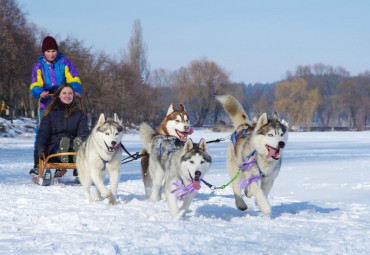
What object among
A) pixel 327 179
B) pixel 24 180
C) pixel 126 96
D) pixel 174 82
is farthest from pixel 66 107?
pixel 174 82

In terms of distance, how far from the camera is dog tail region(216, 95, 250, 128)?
207 inches

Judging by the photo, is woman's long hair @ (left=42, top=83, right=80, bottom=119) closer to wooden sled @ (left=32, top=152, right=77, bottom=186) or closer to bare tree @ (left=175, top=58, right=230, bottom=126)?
wooden sled @ (left=32, top=152, right=77, bottom=186)

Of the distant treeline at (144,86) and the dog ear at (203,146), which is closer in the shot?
the dog ear at (203,146)

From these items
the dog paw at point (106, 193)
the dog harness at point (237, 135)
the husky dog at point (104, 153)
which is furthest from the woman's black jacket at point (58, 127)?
the dog harness at point (237, 135)

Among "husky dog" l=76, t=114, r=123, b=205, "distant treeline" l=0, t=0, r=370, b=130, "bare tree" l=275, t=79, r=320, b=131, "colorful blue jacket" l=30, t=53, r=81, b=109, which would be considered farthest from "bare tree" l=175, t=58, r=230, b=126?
"husky dog" l=76, t=114, r=123, b=205

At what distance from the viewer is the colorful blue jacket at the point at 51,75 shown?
7.07 m

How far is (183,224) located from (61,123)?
364 centimetres

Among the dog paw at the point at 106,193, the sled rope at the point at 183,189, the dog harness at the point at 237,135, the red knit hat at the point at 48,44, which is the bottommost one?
the dog paw at the point at 106,193

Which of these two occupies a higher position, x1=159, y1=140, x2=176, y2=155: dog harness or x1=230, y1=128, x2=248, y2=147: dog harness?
x1=230, y1=128, x2=248, y2=147: dog harness

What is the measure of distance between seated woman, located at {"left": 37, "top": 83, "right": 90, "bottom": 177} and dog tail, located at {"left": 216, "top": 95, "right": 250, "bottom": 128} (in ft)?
7.79

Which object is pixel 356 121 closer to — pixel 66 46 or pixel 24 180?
pixel 66 46

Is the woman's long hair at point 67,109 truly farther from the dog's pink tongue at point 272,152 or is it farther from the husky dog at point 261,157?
the dog's pink tongue at point 272,152

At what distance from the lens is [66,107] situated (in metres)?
6.89

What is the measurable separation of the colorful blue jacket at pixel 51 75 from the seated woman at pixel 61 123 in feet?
1.08
